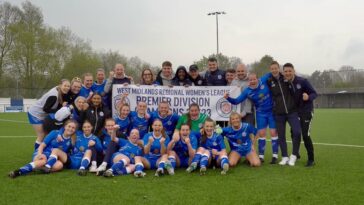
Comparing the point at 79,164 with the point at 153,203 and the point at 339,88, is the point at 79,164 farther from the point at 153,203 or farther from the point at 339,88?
the point at 339,88

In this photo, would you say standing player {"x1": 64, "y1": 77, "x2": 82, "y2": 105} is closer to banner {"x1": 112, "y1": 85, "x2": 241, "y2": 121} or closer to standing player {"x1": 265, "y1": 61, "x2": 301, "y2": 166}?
banner {"x1": 112, "y1": 85, "x2": 241, "y2": 121}

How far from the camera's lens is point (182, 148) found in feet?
22.2

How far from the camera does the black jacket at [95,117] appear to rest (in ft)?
23.6

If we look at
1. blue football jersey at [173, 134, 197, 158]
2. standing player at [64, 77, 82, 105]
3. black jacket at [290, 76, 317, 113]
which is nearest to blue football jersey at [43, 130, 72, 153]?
standing player at [64, 77, 82, 105]

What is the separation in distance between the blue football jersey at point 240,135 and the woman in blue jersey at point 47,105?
134 inches

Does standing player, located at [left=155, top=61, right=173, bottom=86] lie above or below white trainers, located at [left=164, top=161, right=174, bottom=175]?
above

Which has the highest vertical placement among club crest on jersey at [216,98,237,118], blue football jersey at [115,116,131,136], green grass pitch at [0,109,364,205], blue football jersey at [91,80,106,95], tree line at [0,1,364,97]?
tree line at [0,1,364,97]

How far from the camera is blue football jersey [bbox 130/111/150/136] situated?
23.3ft

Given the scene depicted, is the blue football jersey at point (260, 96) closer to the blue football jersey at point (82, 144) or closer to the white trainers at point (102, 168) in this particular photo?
the blue football jersey at point (82, 144)

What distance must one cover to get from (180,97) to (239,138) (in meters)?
2.00

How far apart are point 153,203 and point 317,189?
2296 mm

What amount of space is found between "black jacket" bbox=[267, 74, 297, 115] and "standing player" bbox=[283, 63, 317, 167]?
10 cm

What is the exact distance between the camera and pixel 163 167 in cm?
605

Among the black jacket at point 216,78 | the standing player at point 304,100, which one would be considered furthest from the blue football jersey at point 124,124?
the standing player at point 304,100
